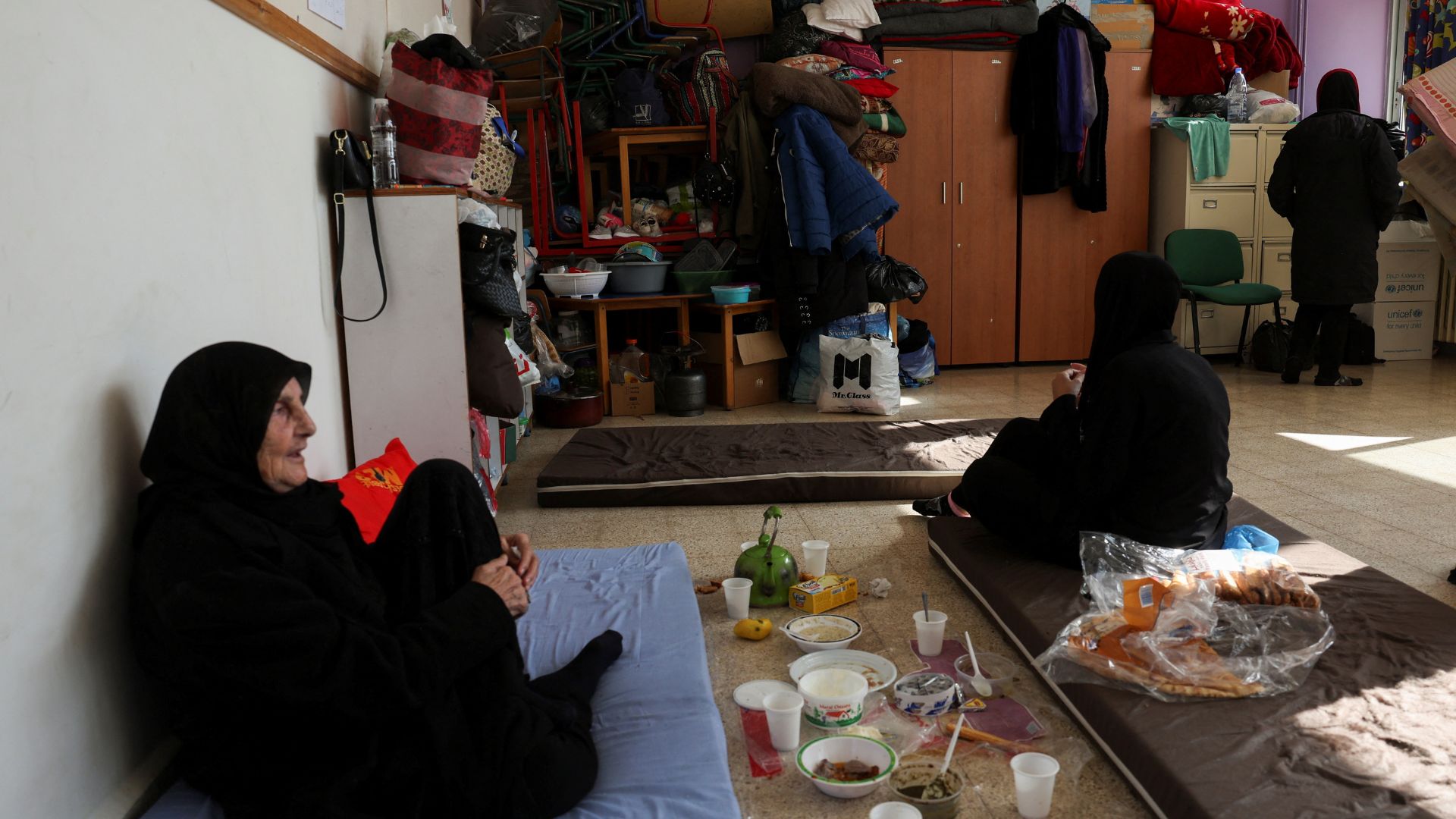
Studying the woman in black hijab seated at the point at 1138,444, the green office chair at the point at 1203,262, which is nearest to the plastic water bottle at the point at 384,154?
the woman in black hijab seated at the point at 1138,444

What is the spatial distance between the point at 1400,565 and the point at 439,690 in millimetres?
2728

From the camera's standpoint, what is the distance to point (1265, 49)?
7.21m

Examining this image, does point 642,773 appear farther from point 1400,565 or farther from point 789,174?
point 789,174

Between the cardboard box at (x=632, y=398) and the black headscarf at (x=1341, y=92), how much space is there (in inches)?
163

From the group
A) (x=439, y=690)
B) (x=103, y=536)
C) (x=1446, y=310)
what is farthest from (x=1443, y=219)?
(x=1446, y=310)

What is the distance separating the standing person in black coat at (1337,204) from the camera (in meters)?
6.03

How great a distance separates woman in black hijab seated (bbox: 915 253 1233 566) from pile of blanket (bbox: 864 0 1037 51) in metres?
4.43

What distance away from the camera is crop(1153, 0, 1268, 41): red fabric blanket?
704 cm

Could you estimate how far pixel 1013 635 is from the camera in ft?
8.20

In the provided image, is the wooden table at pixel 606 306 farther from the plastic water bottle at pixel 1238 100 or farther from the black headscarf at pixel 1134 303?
the plastic water bottle at pixel 1238 100

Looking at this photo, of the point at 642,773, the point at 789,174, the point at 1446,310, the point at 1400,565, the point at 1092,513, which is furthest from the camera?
the point at 1446,310

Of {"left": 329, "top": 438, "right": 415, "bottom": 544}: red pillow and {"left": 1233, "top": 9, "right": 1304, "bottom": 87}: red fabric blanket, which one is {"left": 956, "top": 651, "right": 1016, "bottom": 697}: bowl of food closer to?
{"left": 329, "top": 438, "right": 415, "bottom": 544}: red pillow

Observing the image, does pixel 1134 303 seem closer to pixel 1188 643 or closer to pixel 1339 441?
pixel 1188 643

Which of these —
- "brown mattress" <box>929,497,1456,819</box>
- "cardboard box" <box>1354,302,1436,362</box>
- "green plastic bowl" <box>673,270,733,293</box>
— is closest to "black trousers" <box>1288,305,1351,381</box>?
"cardboard box" <box>1354,302,1436,362</box>
